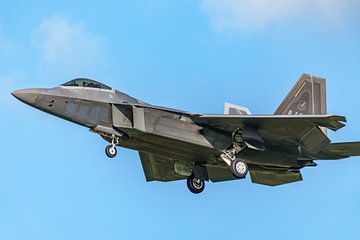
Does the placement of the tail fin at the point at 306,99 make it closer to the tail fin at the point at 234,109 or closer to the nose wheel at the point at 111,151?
the tail fin at the point at 234,109

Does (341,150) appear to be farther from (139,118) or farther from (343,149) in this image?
(139,118)

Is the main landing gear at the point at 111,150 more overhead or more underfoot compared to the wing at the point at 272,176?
more underfoot

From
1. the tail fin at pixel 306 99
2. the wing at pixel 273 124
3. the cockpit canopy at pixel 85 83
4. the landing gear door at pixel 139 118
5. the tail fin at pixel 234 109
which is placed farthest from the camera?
the tail fin at pixel 306 99

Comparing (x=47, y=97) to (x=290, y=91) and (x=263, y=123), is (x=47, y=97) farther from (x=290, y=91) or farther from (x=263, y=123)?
(x=290, y=91)

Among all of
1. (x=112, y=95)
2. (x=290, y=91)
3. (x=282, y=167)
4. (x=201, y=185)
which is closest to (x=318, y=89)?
(x=290, y=91)

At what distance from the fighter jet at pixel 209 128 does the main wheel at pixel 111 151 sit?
0.03 metres

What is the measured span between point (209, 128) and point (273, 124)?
7.86 ft

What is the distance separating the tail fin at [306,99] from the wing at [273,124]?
1.97 meters

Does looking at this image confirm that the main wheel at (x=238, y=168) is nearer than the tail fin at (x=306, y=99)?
Yes

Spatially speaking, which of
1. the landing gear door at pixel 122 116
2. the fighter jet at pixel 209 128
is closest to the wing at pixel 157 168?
the fighter jet at pixel 209 128

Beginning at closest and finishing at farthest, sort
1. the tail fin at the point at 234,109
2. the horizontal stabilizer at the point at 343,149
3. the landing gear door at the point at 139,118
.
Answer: the landing gear door at the point at 139,118
the tail fin at the point at 234,109
the horizontal stabilizer at the point at 343,149

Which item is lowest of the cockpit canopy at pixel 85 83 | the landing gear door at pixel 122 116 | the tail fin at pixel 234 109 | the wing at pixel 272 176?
the wing at pixel 272 176

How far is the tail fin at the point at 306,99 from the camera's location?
106 feet

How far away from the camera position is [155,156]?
33.9 metres
